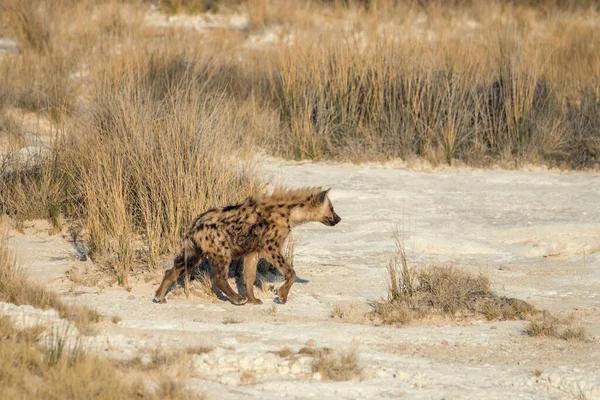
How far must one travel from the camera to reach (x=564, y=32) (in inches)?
745

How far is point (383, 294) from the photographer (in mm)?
8805

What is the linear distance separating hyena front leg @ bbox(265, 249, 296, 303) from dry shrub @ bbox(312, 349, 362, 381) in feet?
6.22

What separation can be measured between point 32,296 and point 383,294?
3075 millimetres

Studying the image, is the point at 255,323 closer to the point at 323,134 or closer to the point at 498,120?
the point at 323,134

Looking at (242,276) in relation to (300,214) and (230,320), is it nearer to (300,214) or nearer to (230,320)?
(300,214)

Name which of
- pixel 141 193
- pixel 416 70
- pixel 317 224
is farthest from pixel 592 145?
pixel 141 193

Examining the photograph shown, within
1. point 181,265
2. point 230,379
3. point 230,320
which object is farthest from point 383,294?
point 230,379

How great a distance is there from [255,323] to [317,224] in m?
3.78

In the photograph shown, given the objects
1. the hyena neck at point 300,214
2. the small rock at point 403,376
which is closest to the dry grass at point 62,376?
the small rock at point 403,376

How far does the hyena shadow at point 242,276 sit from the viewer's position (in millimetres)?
8789

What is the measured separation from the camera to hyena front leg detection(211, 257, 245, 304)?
27.0ft

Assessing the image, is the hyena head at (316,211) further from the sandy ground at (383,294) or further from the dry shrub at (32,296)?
the dry shrub at (32,296)

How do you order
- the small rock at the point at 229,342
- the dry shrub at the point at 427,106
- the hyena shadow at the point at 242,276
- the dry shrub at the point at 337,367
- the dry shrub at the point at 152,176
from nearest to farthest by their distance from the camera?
1. the dry shrub at the point at 337,367
2. the small rock at the point at 229,342
3. the hyena shadow at the point at 242,276
4. the dry shrub at the point at 152,176
5. the dry shrub at the point at 427,106

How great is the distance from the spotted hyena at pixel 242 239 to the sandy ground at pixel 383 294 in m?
0.23
